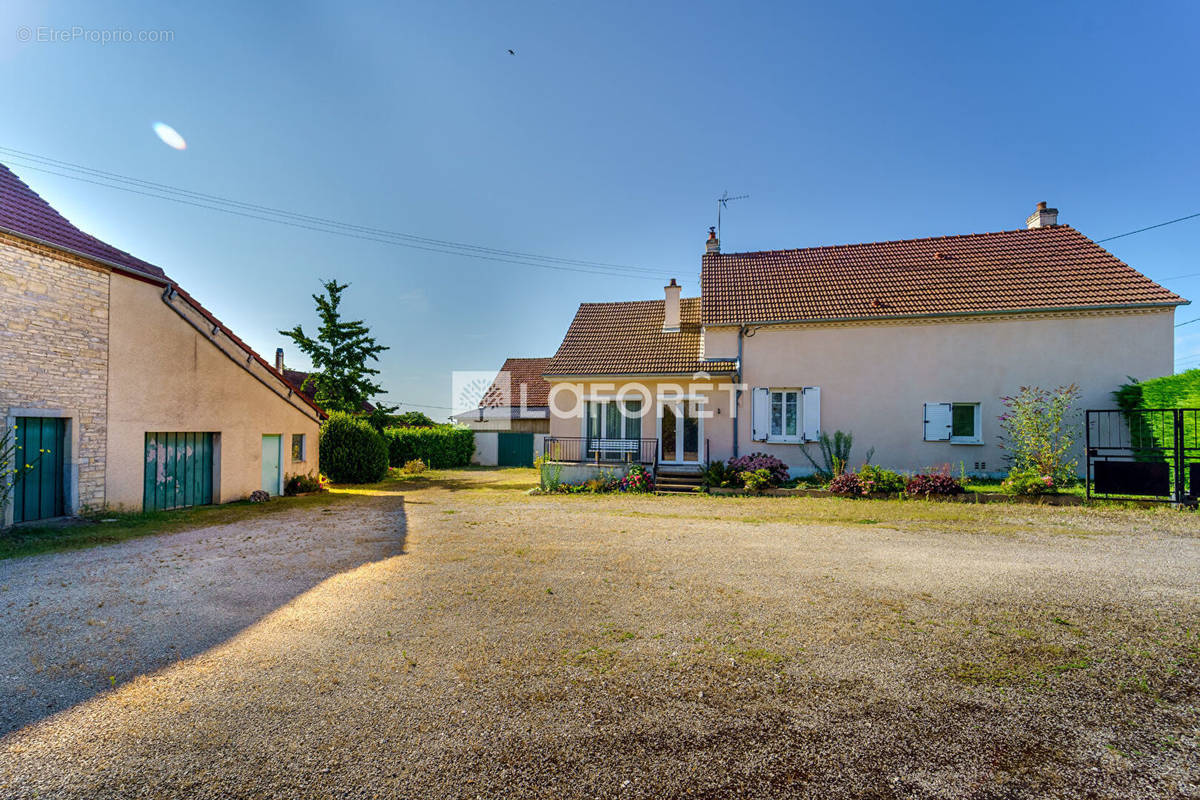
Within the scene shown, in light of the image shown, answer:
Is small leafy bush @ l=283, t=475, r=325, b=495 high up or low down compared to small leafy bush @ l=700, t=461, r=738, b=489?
down

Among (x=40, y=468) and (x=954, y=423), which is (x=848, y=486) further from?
(x=40, y=468)

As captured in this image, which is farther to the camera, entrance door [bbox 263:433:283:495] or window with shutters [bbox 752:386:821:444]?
window with shutters [bbox 752:386:821:444]

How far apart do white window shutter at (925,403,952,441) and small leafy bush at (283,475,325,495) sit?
15752mm

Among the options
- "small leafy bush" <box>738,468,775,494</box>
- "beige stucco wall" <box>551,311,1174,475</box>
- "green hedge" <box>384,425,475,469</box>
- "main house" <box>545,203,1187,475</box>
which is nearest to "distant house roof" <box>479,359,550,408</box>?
"green hedge" <box>384,425,475,469</box>

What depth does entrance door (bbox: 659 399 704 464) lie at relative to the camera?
49.0 ft

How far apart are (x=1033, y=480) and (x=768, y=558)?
723 cm

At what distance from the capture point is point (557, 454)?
15172 mm

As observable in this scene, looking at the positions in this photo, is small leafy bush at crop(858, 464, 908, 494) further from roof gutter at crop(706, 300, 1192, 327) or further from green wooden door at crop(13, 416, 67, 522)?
green wooden door at crop(13, 416, 67, 522)

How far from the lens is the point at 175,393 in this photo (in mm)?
10602

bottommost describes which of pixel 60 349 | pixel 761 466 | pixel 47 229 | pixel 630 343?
pixel 761 466

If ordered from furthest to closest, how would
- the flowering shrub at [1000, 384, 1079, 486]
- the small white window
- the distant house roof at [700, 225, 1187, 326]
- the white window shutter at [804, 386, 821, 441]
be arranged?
the white window shutter at [804, 386, 821, 441] < the small white window < the distant house roof at [700, 225, 1187, 326] < the flowering shrub at [1000, 384, 1079, 486]

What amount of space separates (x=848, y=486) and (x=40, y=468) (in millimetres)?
14479

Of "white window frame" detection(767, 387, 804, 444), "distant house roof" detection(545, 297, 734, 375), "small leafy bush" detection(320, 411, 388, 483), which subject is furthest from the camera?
"small leafy bush" detection(320, 411, 388, 483)

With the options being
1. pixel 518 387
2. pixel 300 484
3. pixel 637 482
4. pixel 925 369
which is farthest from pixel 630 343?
pixel 518 387
